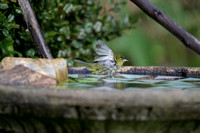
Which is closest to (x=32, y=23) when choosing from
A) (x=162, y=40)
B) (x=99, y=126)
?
(x=99, y=126)

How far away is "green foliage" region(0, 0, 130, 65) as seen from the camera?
1.40 m

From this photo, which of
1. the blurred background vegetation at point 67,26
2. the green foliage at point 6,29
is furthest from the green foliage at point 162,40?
the green foliage at point 6,29

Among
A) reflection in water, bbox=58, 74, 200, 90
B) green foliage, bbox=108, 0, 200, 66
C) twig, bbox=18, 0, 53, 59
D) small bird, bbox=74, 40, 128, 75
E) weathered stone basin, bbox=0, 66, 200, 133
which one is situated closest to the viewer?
weathered stone basin, bbox=0, 66, 200, 133

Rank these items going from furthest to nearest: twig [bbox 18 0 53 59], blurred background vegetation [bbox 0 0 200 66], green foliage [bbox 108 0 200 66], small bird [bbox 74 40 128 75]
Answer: green foliage [bbox 108 0 200 66] → blurred background vegetation [bbox 0 0 200 66] → twig [bbox 18 0 53 59] → small bird [bbox 74 40 128 75]

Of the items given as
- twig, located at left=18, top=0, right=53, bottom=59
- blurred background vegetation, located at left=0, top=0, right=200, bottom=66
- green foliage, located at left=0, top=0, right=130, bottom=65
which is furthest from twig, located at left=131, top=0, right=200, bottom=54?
green foliage, located at left=0, top=0, right=130, bottom=65

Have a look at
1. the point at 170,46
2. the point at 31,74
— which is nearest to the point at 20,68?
the point at 31,74

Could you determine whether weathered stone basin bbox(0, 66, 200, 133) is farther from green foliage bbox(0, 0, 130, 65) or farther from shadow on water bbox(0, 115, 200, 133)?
green foliage bbox(0, 0, 130, 65)

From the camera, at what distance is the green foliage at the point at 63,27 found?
1.40 m

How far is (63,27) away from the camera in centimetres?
167

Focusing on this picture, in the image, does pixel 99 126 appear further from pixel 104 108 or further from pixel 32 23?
pixel 32 23

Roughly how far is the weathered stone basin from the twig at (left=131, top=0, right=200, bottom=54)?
0.59 metres

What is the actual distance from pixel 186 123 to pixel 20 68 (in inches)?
18.5

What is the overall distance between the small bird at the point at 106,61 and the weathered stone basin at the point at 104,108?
53cm

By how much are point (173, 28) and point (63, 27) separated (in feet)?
2.40
